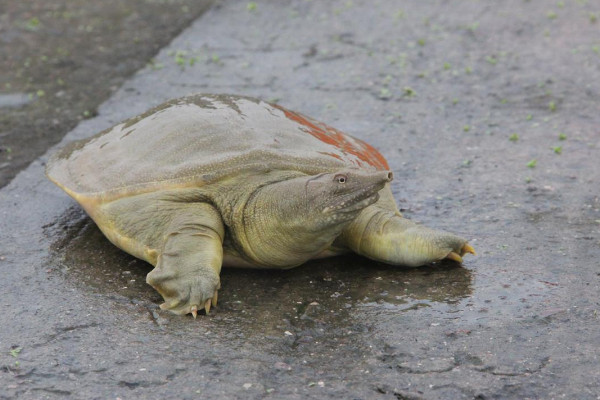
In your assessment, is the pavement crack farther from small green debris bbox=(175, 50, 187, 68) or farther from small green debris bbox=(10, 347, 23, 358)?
small green debris bbox=(175, 50, 187, 68)

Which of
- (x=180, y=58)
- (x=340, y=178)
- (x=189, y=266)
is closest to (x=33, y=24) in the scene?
(x=180, y=58)

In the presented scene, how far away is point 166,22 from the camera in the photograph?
7.47 metres

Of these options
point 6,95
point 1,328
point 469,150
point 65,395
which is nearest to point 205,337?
point 65,395

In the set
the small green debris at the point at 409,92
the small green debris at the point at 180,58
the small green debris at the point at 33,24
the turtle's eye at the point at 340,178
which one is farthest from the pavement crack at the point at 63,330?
the small green debris at the point at 33,24

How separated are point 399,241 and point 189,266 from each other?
2.87 ft

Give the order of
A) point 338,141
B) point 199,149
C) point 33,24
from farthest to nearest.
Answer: point 33,24, point 338,141, point 199,149

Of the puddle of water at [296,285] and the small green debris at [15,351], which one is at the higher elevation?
the puddle of water at [296,285]

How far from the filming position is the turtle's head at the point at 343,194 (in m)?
3.02

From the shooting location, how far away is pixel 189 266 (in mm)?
3133

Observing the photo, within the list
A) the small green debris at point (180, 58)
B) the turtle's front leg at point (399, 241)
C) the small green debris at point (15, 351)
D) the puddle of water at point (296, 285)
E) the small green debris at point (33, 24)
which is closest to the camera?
the small green debris at point (15, 351)

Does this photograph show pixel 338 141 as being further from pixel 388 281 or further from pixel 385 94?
pixel 385 94

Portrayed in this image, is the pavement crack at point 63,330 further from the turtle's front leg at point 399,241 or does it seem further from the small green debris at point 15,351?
the turtle's front leg at point 399,241

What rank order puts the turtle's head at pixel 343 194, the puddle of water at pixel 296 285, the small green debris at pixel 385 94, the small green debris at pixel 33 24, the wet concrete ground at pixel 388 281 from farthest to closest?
1. the small green debris at pixel 33 24
2. the small green debris at pixel 385 94
3. the puddle of water at pixel 296 285
4. the turtle's head at pixel 343 194
5. the wet concrete ground at pixel 388 281

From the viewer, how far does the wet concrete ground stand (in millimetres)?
2715
